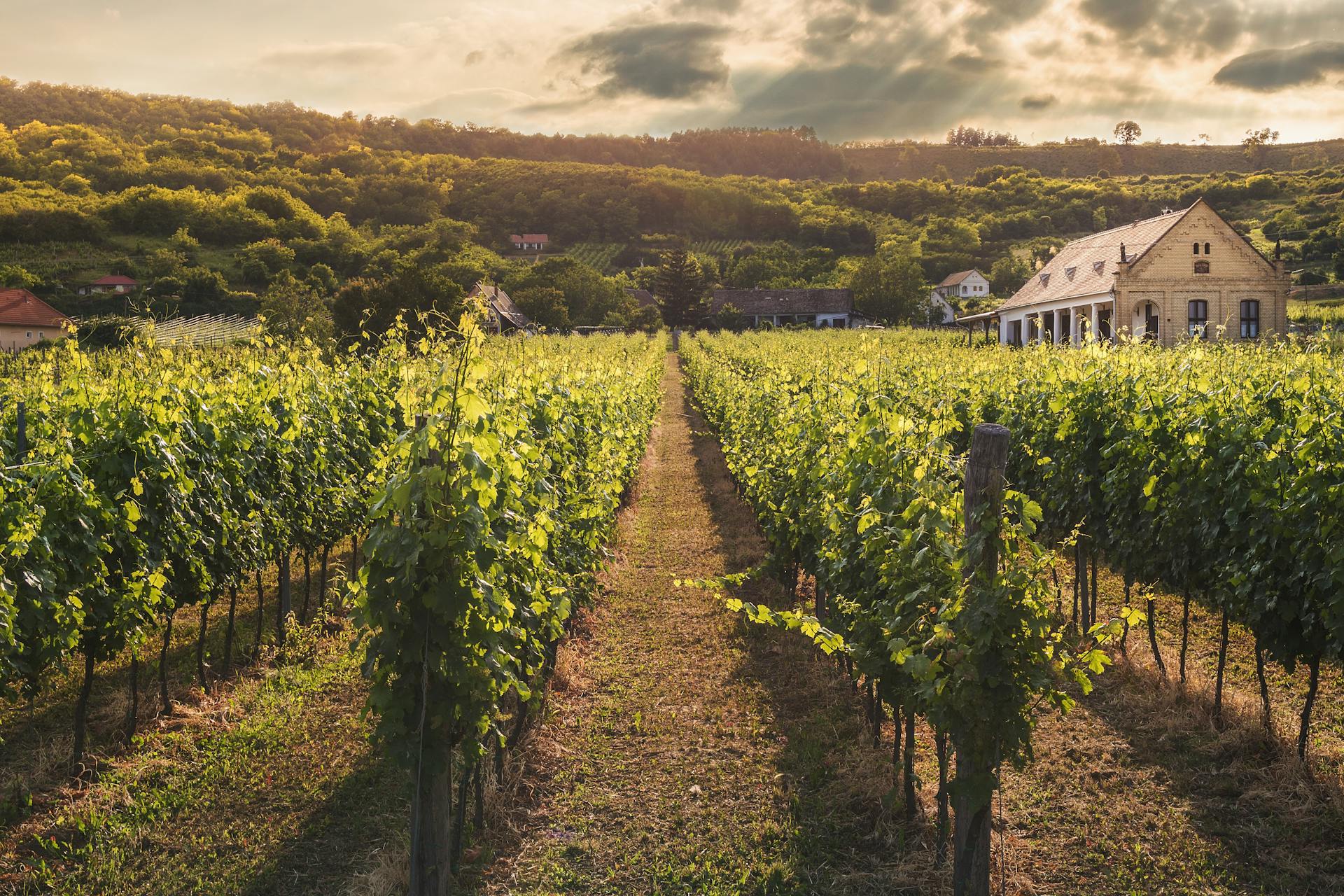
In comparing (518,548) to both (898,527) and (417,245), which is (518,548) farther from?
(417,245)

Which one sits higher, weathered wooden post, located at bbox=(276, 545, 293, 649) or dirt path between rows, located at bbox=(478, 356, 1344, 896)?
weathered wooden post, located at bbox=(276, 545, 293, 649)

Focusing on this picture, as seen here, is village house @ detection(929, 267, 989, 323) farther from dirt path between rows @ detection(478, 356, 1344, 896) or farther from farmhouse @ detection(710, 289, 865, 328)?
dirt path between rows @ detection(478, 356, 1344, 896)

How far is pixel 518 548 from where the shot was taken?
188 inches

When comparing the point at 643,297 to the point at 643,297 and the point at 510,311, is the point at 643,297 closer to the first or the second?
the point at 643,297

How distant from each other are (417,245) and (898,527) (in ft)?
318

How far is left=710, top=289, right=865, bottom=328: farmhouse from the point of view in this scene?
83.6 m

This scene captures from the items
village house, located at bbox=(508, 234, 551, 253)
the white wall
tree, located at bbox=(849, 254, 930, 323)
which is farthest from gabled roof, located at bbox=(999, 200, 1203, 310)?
village house, located at bbox=(508, 234, 551, 253)

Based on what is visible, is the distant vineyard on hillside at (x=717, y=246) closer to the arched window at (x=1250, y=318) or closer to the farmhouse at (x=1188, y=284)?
the farmhouse at (x=1188, y=284)

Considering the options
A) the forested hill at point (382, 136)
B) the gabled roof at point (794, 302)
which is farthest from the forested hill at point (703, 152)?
the gabled roof at point (794, 302)

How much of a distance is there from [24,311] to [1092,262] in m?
62.8

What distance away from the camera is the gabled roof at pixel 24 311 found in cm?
5422

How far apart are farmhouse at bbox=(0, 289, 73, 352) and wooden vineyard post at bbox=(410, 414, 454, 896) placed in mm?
60443

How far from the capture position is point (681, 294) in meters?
87.6

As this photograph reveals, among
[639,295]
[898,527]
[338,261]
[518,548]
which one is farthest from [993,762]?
[639,295]
